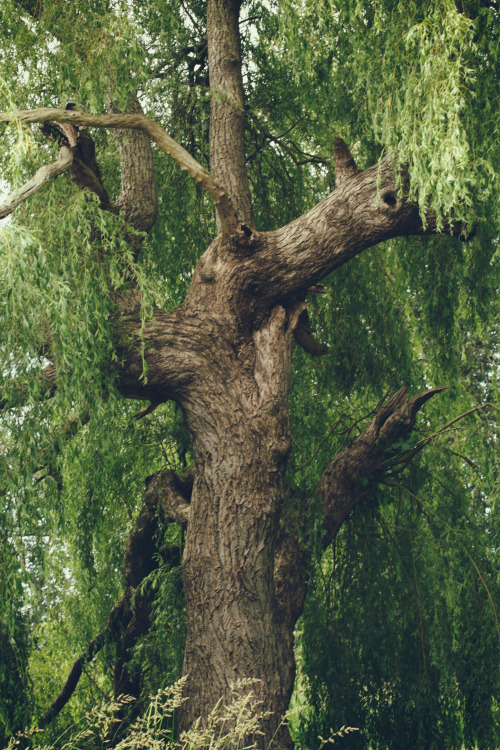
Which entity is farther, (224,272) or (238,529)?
(224,272)

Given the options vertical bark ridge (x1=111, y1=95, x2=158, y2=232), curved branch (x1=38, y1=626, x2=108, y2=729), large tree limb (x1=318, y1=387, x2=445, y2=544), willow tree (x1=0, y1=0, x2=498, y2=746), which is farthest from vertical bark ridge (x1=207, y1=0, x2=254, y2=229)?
curved branch (x1=38, y1=626, x2=108, y2=729)

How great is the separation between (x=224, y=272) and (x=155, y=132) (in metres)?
1.02

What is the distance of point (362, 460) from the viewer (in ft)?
17.6

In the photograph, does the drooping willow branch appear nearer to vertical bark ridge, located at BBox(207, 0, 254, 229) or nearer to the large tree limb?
vertical bark ridge, located at BBox(207, 0, 254, 229)

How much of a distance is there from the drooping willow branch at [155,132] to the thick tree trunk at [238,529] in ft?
2.84

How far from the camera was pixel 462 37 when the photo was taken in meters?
4.14

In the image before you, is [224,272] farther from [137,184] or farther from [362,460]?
[362,460]

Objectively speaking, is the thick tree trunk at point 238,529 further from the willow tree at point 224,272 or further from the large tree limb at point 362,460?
the large tree limb at point 362,460

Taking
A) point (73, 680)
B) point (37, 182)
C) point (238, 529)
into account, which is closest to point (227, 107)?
point (37, 182)

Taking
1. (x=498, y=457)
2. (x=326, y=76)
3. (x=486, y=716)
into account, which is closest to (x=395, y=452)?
(x=498, y=457)

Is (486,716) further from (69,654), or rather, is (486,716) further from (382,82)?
(382,82)

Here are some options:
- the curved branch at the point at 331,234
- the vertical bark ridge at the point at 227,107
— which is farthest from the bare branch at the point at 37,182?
the vertical bark ridge at the point at 227,107

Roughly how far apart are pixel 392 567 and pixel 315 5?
4129 millimetres

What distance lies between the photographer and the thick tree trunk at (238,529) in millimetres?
4324
